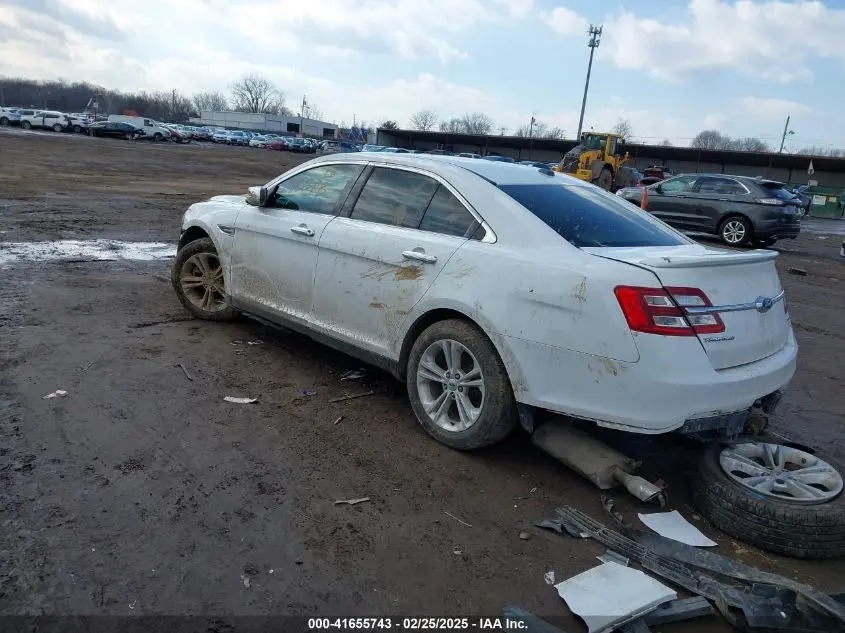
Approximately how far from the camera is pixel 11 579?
2582 mm

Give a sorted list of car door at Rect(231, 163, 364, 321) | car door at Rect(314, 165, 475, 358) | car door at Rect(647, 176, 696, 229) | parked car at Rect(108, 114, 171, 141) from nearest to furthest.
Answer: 1. car door at Rect(314, 165, 475, 358)
2. car door at Rect(231, 163, 364, 321)
3. car door at Rect(647, 176, 696, 229)
4. parked car at Rect(108, 114, 171, 141)

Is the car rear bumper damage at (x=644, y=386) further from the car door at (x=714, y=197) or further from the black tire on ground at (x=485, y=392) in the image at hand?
the car door at (x=714, y=197)

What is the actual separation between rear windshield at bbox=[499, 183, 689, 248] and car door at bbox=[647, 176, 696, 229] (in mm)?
12646

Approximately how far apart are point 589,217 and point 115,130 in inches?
2381

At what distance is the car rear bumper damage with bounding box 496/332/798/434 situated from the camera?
3.18m

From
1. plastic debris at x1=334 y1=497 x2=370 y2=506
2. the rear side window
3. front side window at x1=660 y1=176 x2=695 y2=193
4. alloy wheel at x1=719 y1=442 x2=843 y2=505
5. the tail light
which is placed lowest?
plastic debris at x1=334 y1=497 x2=370 y2=506

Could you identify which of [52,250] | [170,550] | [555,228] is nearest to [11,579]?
[170,550]

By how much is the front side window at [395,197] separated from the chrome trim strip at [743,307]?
1798 millimetres

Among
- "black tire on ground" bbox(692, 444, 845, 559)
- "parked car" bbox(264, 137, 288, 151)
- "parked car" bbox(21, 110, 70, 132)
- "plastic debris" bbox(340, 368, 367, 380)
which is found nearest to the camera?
"black tire on ground" bbox(692, 444, 845, 559)

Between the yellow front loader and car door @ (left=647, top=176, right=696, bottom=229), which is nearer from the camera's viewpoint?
car door @ (left=647, top=176, right=696, bottom=229)

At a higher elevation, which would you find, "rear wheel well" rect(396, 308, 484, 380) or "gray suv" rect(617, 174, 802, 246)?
"gray suv" rect(617, 174, 802, 246)

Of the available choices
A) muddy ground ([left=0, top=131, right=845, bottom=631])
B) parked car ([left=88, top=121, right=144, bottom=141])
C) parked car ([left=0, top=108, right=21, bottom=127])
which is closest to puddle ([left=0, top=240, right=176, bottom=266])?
muddy ground ([left=0, top=131, right=845, bottom=631])

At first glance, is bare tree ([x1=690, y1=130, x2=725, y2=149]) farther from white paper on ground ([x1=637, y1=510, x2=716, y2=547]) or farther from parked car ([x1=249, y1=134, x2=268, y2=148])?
white paper on ground ([x1=637, y1=510, x2=716, y2=547])

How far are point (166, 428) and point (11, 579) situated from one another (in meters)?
1.43
